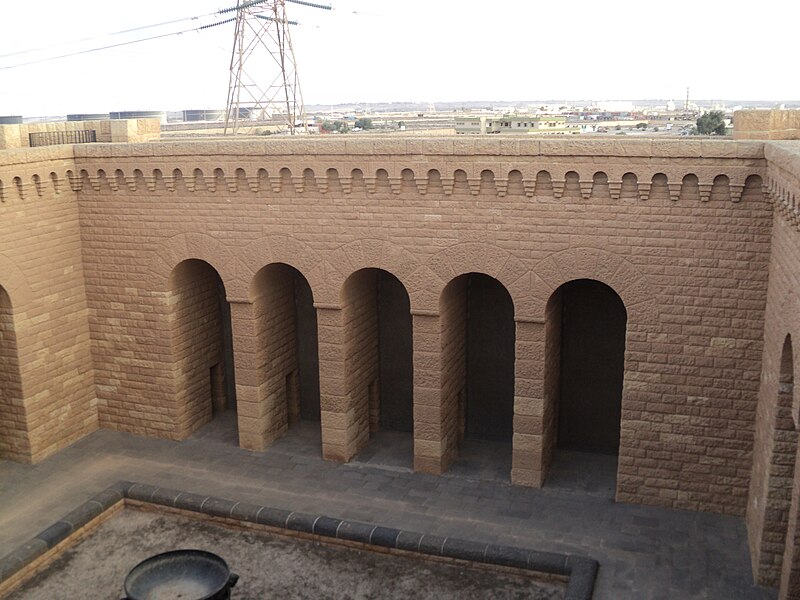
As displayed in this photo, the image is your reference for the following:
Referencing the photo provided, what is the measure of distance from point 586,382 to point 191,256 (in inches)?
264

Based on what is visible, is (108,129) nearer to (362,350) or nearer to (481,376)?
(362,350)

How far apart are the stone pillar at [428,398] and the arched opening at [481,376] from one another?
0.32m

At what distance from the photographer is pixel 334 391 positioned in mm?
12664

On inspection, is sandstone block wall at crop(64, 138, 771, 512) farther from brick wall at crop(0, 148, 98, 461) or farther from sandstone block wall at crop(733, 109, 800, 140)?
sandstone block wall at crop(733, 109, 800, 140)

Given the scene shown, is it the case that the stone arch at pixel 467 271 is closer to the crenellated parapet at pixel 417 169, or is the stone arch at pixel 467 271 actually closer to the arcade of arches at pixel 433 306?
the arcade of arches at pixel 433 306

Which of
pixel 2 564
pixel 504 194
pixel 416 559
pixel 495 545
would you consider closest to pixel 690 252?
pixel 504 194

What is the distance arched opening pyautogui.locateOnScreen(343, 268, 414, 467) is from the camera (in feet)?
42.1

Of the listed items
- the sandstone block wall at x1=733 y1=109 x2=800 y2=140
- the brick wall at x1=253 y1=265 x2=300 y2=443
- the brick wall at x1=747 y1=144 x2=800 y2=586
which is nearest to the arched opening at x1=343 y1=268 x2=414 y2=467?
the brick wall at x1=253 y1=265 x2=300 y2=443

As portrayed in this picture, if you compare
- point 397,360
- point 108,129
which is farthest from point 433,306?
point 108,129

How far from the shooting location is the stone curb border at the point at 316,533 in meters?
9.77

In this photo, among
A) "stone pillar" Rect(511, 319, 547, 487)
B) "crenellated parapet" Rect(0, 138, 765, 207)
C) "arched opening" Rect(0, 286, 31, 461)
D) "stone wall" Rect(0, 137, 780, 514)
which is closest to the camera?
"crenellated parapet" Rect(0, 138, 765, 207)

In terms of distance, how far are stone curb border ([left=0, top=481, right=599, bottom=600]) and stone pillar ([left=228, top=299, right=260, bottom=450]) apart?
183 centimetres

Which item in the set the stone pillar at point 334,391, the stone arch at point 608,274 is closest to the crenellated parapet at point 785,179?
the stone arch at point 608,274

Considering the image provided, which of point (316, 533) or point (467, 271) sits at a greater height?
point (467, 271)
